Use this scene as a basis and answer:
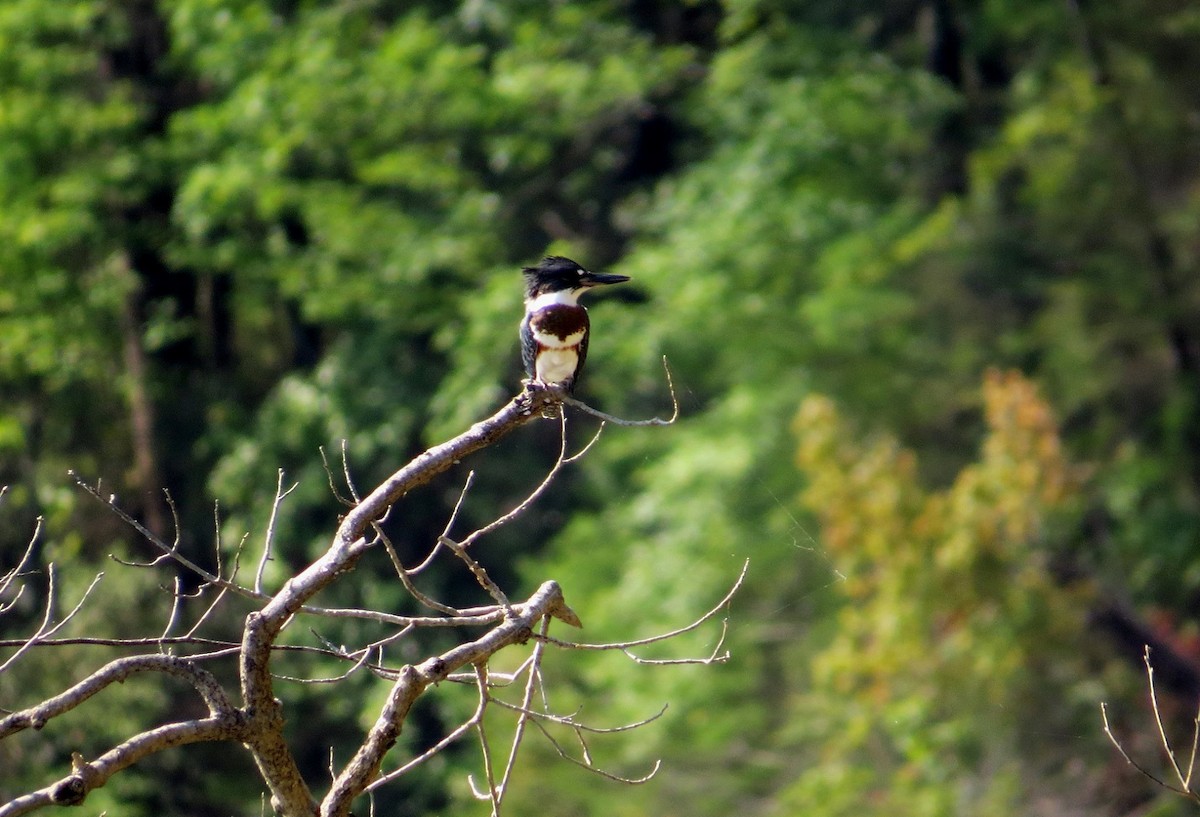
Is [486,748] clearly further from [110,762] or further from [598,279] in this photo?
[598,279]

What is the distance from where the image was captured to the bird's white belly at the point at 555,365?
14.1 feet

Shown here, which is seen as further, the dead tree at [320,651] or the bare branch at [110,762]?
the dead tree at [320,651]

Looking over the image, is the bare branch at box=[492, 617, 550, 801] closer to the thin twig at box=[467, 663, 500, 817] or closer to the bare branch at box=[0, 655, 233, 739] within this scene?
the thin twig at box=[467, 663, 500, 817]

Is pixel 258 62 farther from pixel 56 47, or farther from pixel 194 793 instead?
pixel 194 793

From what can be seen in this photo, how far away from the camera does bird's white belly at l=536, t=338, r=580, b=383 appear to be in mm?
4301

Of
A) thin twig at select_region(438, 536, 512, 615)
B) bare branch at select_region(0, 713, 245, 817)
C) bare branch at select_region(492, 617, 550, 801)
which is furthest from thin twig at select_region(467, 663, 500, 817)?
bare branch at select_region(0, 713, 245, 817)

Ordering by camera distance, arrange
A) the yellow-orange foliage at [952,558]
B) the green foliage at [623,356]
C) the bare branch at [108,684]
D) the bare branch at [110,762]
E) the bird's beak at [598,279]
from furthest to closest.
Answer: the green foliage at [623,356] < the yellow-orange foliage at [952,558] < the bird's beak at [598,279] < the bare branch at [108,684] < the bare branch at [110,762]

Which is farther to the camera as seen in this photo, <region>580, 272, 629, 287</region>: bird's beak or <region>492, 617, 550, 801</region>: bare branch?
<region>580, 272, 629, 287</region>: bird's beak

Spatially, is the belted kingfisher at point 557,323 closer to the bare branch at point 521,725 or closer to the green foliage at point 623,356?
the bare branch at point 521,725

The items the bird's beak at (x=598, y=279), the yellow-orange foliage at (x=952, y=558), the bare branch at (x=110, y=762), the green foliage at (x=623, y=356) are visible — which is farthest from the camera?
the green foliage at (x=623, y=356)

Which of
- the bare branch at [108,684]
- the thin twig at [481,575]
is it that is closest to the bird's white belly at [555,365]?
the thin twig at [481,575]

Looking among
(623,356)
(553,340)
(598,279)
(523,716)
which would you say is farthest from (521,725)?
(623,356)

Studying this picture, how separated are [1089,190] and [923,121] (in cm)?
184

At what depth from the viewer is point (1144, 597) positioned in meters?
10.5
